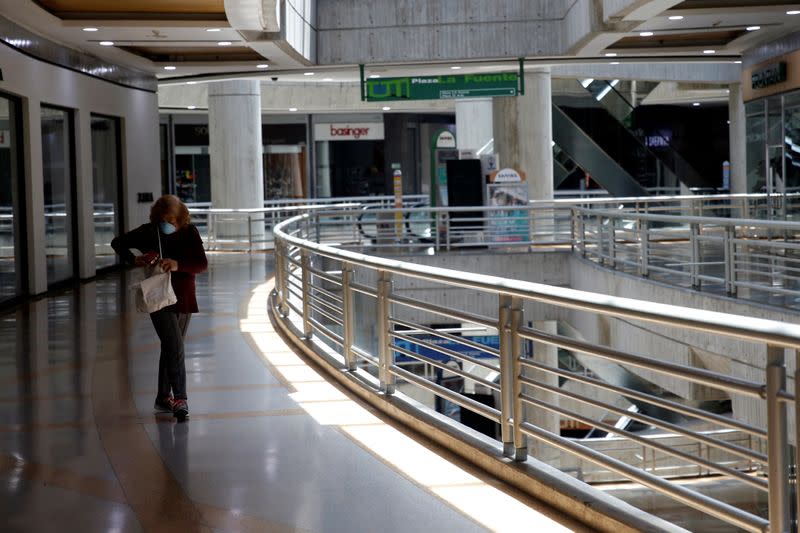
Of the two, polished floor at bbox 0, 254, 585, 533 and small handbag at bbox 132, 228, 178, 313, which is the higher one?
small handbag at bbox 132, 228, 178, 313

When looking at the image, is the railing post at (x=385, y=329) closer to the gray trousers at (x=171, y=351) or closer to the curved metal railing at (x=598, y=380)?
the curved metal railing at (x=598, y=380)

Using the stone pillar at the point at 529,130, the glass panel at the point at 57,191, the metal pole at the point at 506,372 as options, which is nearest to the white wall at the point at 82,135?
the glass panel at the point at 57,191

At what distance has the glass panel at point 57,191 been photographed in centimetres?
1540

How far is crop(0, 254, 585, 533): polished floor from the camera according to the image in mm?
4797

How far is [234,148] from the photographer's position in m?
28.3

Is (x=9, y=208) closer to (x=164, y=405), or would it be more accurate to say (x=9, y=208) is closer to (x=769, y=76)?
(x=164, y=405)

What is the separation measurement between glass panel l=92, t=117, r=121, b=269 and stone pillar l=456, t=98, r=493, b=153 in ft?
55.7

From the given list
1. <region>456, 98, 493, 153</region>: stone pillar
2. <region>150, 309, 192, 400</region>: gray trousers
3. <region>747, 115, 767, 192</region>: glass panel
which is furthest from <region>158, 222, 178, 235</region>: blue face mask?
<region>456, 98, 493, 153</region>: stone pillar

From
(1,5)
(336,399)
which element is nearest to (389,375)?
(336,399)

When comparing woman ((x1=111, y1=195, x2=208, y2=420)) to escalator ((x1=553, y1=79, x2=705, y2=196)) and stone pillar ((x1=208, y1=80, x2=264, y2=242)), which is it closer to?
stone pillar ((x1=208, y1=80, x2=264, y2=242))

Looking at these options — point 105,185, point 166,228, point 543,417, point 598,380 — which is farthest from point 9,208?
point 543,417

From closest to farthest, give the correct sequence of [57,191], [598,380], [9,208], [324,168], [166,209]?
1. [598,380]
2. [166,209]
3. [9,208]
4. [57,191]
5. [324,168]

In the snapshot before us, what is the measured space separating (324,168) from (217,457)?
3328 cm

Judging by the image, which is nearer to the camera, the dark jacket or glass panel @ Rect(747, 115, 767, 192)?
the dark jacket
